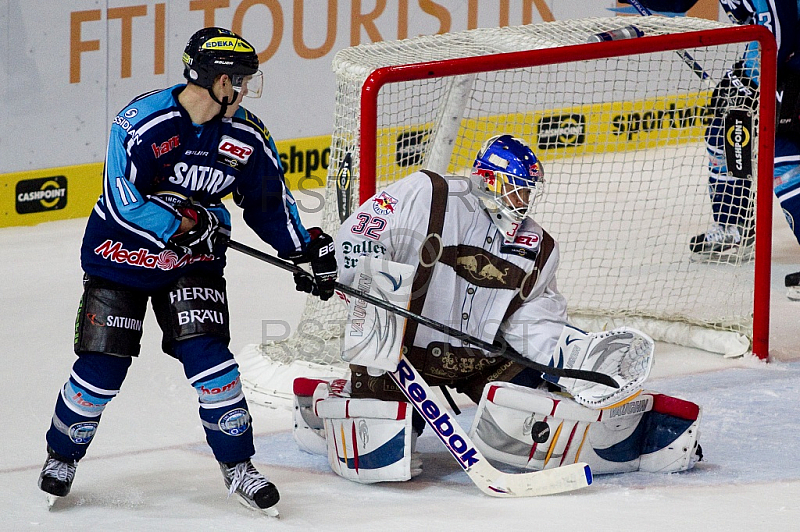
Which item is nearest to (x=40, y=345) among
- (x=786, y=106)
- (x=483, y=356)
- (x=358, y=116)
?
(x=358, y=116)

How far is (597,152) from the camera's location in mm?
5602

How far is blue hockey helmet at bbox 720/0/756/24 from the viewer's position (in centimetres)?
524

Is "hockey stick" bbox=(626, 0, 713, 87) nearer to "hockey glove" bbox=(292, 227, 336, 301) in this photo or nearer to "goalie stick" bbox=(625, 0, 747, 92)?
"goalie stick" bbox=(625, 0, 747, 92)

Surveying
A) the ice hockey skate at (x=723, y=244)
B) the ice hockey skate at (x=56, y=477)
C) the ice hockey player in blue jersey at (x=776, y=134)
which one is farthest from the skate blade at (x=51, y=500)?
the ice hockey player in blue jersey at (x=776, y=134)

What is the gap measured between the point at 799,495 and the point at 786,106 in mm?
2409

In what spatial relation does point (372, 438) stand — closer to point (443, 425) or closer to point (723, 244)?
point (443, 425)

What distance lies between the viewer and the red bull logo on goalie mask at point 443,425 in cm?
334

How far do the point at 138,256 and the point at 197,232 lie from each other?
164mm

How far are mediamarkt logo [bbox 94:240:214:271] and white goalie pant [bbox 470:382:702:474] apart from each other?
2.82 ft

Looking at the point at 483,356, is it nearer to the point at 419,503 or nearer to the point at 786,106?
the point at 419,503

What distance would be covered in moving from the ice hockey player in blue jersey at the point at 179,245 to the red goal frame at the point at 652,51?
717mm

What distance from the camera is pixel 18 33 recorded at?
18.7ft

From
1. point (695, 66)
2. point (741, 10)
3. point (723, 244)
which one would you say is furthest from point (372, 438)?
point (741, 10)

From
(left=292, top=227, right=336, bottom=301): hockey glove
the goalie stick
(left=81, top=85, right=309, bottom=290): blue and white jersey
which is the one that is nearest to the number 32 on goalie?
(left=292, top=227, right=336, bottom=301): hockey glove
